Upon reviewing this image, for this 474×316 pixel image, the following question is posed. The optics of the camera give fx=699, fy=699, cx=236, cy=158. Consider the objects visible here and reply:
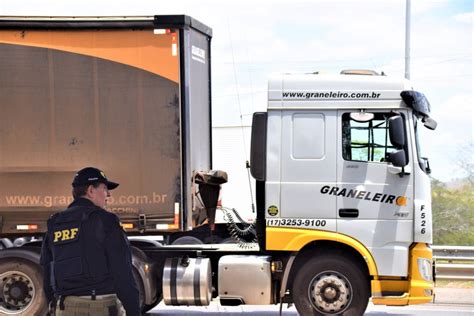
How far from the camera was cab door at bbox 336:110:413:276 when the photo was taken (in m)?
7.76

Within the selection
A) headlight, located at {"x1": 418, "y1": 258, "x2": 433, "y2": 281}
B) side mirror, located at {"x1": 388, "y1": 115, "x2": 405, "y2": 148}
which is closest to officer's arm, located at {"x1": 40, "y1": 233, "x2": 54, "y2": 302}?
side mirror, located at {"x1": 388, "y1": 115, "x2": 405, "y2": 148}

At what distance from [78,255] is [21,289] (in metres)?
4.26

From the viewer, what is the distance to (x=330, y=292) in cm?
777

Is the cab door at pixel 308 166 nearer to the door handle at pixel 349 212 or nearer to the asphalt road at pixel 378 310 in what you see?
the door handle at pixel 349 212

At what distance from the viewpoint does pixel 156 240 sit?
872 centimetres

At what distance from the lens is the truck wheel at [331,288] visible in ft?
25.4

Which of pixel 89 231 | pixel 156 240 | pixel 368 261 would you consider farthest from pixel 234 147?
pixel 89 231

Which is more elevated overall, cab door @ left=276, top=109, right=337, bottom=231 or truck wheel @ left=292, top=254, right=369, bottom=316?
cab door @ left=276, top=109, right=337, bottom=231

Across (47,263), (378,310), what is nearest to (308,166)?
(378,310)

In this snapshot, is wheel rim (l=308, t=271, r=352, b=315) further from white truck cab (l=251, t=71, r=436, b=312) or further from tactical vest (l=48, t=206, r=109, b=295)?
tactical vest (l=48, t=206, r=109, b=295)

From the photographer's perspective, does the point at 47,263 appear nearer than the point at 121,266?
No

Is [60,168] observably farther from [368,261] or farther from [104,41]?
[368,261]

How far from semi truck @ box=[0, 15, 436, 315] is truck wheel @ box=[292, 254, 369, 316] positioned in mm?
15

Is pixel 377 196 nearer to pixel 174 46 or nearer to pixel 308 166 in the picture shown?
pixel 308 166
